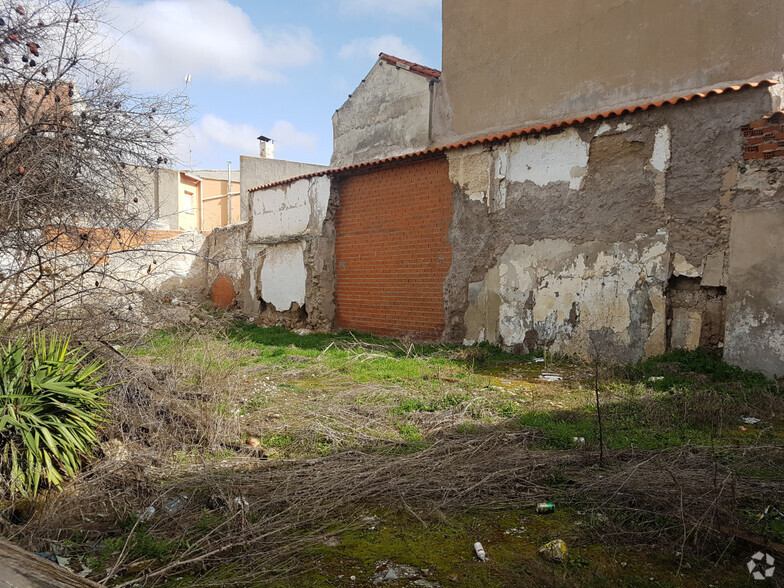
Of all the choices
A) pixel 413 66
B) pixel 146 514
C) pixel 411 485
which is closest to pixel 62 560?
pixel 146 514

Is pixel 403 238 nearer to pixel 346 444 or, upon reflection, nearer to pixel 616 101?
pixel 616 101

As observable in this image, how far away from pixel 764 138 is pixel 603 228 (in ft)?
6.86

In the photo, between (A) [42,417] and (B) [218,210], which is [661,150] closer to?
(A) [42,417]

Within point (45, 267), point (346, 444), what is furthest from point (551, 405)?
point (45, 267)

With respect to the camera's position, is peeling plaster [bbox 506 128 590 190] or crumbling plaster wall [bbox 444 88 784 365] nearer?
crumbling plaster wall [bbox 444 88 784 365]

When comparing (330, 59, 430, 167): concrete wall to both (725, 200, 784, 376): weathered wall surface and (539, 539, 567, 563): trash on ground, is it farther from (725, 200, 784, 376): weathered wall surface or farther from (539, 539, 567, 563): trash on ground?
(539, 539, 567, 563): trash on ground

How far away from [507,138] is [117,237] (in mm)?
5974

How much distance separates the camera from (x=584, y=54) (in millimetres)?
10906

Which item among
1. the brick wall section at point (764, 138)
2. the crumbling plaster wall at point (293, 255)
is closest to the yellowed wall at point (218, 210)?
the crumbling plaster wall at point (293, 255)

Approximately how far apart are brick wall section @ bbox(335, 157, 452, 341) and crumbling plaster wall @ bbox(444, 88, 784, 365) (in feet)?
1.35

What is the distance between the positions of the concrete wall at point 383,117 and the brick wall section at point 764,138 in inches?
361

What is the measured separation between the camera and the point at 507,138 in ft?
28.5

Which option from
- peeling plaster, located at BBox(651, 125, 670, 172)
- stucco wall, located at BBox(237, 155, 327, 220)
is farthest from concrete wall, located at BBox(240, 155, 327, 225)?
peeling plaster, located at BBox(651, 125, 670, 172)

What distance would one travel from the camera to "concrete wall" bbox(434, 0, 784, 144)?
8.61m
